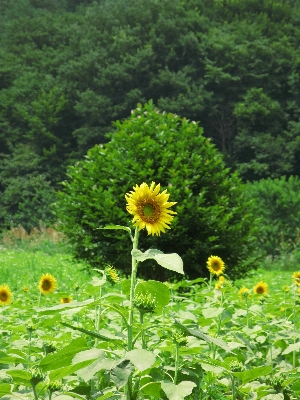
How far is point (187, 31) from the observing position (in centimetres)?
2595

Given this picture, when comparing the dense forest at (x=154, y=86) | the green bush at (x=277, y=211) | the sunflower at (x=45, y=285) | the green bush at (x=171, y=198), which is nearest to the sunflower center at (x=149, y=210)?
the sunflower at (x=45, y=285)

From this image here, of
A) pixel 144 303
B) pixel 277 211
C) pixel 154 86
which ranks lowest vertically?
pixel 144 303

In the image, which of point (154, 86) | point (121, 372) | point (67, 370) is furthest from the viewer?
point (154, 86)

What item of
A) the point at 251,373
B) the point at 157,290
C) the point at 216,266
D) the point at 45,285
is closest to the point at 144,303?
the point at 157,290

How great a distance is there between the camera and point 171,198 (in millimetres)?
5750

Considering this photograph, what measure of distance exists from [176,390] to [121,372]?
253mm

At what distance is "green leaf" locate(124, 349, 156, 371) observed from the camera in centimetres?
118

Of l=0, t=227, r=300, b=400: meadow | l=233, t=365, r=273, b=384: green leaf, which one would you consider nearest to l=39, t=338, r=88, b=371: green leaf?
l=0, t=227, r=300, b=400: meadow

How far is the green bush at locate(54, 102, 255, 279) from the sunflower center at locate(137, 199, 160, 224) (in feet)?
13.8

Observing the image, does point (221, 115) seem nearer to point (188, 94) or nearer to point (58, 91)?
point (188, 94)

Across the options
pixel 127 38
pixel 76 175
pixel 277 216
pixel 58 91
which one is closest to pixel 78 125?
pixel 58 91

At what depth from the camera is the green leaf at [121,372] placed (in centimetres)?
119

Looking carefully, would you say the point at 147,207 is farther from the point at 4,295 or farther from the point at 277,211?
the point at 277,211

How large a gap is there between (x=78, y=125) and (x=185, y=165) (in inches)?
760
